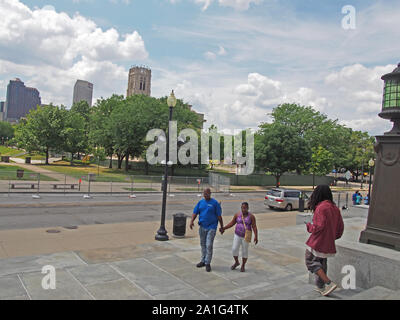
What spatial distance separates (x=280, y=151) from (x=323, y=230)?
38.2 meters

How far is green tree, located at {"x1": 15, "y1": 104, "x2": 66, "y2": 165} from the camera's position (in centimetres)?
5278

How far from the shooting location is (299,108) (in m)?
59.5

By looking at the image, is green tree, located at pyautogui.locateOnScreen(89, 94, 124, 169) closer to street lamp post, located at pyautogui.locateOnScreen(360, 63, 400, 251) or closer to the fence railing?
the fence railing

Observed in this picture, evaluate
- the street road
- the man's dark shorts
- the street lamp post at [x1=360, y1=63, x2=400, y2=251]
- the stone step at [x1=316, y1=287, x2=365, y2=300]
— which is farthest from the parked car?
the man's dark shorts

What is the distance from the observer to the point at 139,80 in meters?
172

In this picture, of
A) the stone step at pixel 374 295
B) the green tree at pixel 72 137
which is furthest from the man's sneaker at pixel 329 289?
the green tree at pixel 72 137

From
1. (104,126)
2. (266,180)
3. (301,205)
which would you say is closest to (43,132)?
(104,126)

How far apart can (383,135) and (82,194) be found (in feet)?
71.6

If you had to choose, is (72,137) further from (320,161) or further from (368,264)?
A: (368,264)

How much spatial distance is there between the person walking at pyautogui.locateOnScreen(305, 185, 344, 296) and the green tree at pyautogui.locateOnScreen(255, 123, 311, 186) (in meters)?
36.6

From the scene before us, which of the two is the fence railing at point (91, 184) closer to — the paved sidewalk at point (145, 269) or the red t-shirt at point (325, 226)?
the paved sidewalk at point (145, 269)

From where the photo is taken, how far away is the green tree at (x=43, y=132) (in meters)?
52.8

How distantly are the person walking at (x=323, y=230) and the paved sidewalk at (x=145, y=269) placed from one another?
0.49m
